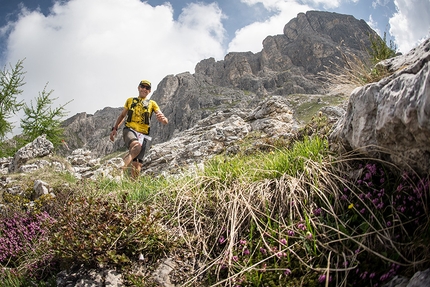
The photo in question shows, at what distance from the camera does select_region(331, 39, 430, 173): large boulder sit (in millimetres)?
1805

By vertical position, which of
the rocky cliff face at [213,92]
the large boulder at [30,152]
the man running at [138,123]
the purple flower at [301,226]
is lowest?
the purple flower at [301,226]

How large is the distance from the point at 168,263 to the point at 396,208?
236cm

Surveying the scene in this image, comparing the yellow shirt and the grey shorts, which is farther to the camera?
the yellow shirt

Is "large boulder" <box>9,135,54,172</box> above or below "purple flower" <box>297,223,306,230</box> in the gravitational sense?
above

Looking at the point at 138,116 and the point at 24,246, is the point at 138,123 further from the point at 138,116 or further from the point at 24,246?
the point at 24,246

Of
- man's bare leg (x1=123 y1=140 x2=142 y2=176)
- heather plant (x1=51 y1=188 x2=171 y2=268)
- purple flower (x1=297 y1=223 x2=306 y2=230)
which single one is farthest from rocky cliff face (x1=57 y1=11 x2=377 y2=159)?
purple flower (x1=297 y1=223 x2=306 y2=230)

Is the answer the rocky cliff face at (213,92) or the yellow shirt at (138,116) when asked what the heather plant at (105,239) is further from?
the rocky cliff face at (213,92)

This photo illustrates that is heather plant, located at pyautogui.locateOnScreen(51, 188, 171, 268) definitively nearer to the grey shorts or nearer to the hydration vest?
the grey shorts

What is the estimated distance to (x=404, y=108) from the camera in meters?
1.95

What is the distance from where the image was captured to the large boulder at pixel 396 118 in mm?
1805

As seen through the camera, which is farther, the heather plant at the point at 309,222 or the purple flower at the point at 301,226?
the purple flower at the point at 301,226

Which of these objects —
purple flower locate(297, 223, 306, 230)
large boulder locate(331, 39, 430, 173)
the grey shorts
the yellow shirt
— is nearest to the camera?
large boulder locate(331, 39, 430, 173)

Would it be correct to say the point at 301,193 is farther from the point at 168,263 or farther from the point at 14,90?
the point at 14,90

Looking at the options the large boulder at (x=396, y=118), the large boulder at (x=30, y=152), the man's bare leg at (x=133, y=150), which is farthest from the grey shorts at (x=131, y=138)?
the large boulder at (x=30, y=152)
